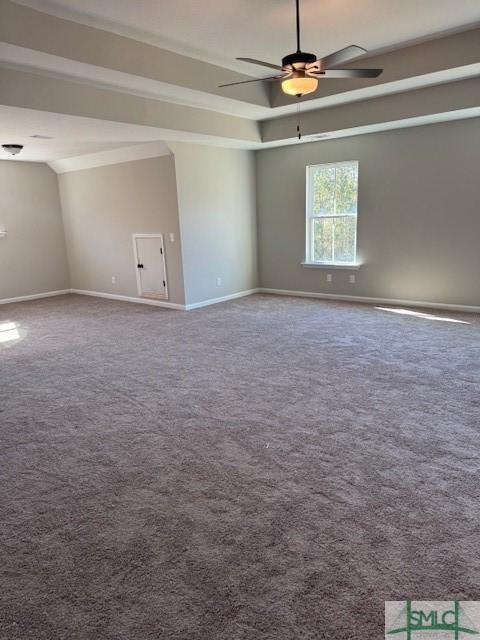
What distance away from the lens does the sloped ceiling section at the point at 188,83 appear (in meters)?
3.53

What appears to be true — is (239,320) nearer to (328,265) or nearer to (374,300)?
(328,265)

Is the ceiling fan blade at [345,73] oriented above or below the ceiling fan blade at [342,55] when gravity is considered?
below

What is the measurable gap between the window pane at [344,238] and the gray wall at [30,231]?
17.7 ft

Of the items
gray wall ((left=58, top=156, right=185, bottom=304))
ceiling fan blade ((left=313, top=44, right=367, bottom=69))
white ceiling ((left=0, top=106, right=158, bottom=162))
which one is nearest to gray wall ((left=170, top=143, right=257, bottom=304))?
gray wall ((left=58, top=156, right=185, bottom=304))

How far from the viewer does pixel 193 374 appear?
4176mm

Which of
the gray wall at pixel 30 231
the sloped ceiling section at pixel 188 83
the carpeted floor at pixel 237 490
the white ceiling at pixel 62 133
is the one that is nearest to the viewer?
the carpeted floor at pixel 237 490

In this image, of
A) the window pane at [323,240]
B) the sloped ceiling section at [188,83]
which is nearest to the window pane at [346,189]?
the window pane at [323,240]

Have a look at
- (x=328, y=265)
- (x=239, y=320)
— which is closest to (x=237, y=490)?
(x=239, y=320)

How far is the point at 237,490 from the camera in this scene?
94.5 inches

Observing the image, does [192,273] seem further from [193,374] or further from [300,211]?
[193,374]

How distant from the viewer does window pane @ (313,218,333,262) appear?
7243mm

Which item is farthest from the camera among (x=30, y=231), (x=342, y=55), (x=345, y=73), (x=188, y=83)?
(x=30, y=231)

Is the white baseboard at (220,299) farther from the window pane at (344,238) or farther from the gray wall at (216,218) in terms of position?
the window pane at (344,238)

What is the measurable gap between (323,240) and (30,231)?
17.9 feet
